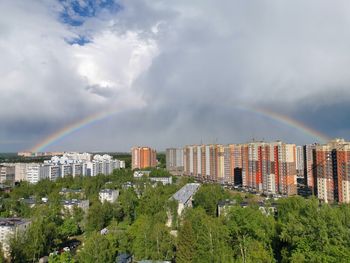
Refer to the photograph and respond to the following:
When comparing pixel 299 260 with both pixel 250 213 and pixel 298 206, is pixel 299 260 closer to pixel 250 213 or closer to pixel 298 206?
pixel 250 213

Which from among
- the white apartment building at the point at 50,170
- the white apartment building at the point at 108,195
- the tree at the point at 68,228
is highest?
the white apartment building at the point at 50,170

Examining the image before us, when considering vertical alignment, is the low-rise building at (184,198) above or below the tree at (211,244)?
below

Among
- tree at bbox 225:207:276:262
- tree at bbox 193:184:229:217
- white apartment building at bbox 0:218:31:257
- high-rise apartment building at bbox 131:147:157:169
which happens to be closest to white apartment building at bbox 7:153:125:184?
high-rise apartment building at bbox 131:147:157:169

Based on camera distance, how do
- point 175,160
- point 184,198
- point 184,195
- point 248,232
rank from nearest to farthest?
point 248,232, point 184,198, point 184,195, point 175,160

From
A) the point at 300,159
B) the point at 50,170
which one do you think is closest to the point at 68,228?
the point at 50,170

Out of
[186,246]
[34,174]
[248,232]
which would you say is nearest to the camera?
[186,246]

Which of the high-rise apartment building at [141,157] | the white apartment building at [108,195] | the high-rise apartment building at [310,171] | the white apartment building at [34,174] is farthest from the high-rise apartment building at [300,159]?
the white apartment building at [34,174]

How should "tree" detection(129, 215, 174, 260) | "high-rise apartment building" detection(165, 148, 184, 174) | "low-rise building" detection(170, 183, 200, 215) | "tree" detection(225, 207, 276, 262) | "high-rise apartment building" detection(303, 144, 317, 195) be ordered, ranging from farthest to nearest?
"high-rise apartment building" detection(165, 148, 184, 174)
"high-rise apartment building" detection(303, 144, 317, 195)
"low-rise building" detection(170, 183, 200, 215)
"tree" detection(129, 215, 174, 260)
"tree" detection(225, 207, 276, 262)

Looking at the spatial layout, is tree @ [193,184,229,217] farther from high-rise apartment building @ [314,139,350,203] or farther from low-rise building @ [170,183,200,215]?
high-rise apartment building @ [314,139,350,203]

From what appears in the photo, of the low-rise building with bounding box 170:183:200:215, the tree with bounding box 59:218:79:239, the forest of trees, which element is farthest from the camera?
the low-rise building with bounding box 170:183:200:215

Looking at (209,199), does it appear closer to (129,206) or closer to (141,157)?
(129,206)

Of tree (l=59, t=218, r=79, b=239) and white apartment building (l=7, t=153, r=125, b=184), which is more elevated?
white apartment building (l=7, t=153, r=125, b=184)

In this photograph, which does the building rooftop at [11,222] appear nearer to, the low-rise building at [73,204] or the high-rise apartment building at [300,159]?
the low-rise building at [73,204]

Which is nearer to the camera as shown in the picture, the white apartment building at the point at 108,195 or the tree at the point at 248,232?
the tree at the point at 248,232
